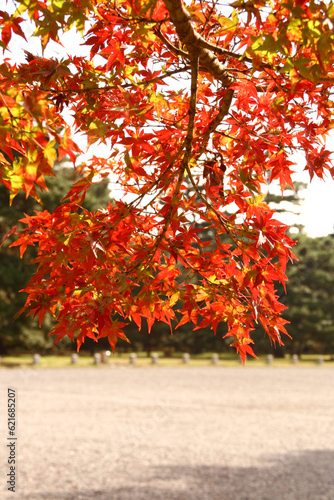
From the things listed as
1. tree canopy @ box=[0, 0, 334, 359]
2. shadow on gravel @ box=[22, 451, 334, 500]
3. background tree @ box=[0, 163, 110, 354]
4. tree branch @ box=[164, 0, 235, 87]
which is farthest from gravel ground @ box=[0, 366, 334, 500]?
background tree @ box=[0, 163, 110, 354]

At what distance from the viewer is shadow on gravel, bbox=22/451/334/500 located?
5793 mm

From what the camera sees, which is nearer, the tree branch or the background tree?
the tree branch

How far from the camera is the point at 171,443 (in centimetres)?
797

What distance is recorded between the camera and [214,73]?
2246mm

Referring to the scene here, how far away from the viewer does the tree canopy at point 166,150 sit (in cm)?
194

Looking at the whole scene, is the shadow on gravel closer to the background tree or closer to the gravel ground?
the gravel ground

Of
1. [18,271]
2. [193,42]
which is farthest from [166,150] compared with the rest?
[18,271]

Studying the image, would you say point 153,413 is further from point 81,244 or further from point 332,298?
point 332,298

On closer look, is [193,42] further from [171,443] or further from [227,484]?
[171,443]

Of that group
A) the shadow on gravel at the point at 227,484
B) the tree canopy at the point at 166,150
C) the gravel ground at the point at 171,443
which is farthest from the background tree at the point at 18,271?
the tree canopy at the point at 166,150

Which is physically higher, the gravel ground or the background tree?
the background tree

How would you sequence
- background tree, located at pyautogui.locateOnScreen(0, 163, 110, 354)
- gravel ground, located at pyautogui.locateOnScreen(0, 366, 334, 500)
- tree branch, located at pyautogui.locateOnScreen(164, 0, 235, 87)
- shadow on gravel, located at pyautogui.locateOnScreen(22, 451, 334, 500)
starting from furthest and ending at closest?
background tree, located at pyautogui.locateOnScreen(0, 163, 110, 354)
gravel ground, located at pyautogui.locateOnScreen(0, 366, 334, 500)
shadow on gravel, located at pyautogui.locateOnScreen(22, 451, 334, 500)
tree branch, located at pyautogui.locateOnScreen(164, 0, 235, 87)

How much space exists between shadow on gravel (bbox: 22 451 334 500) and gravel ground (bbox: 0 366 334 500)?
0.01 m

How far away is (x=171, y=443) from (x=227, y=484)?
6.26 ft
